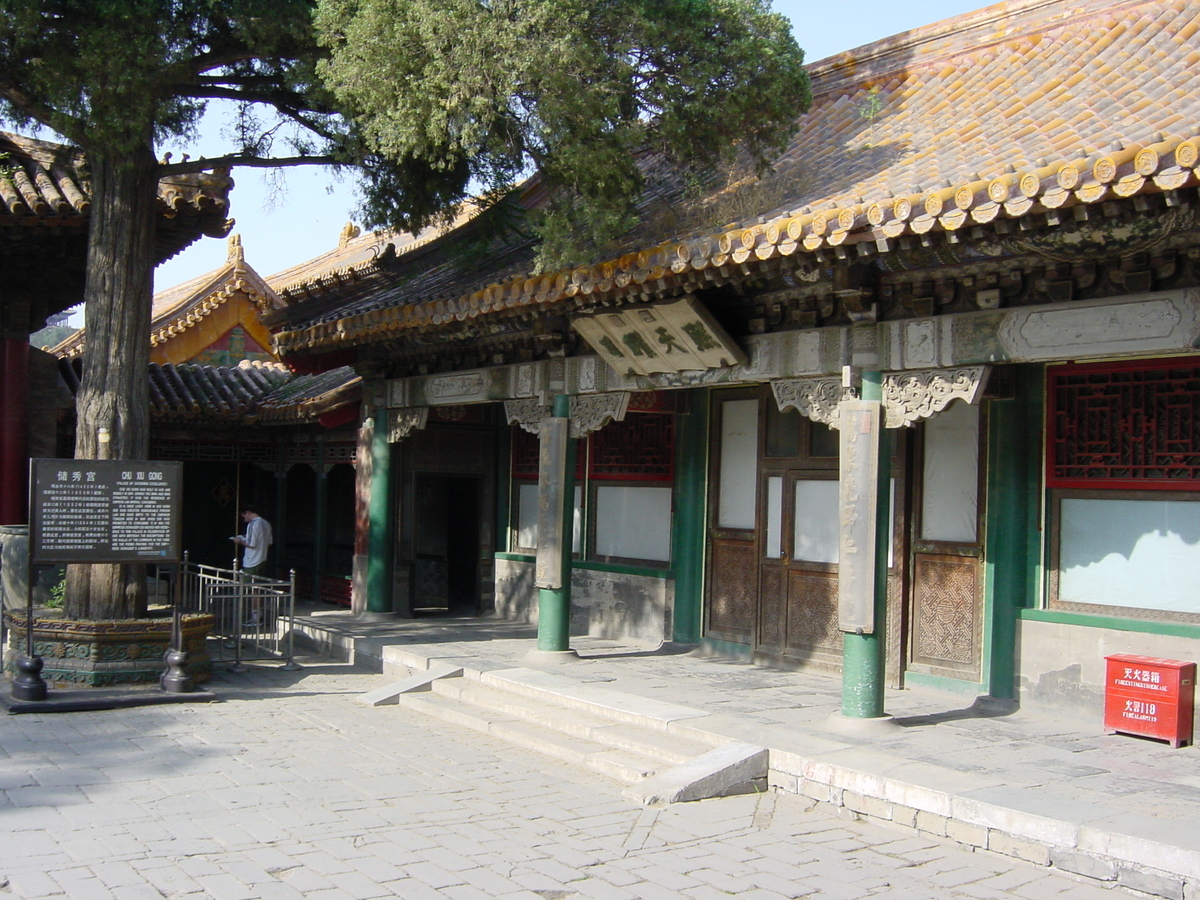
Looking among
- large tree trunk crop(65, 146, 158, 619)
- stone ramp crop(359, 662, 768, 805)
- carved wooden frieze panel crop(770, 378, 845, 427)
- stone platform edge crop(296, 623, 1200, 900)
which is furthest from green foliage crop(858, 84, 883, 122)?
large tree trunk crop(65, 146, 158, 619)

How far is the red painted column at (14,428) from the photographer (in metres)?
11.5

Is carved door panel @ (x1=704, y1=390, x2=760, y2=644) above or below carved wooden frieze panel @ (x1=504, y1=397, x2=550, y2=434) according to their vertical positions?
below

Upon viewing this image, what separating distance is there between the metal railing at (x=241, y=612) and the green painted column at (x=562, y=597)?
2155mm

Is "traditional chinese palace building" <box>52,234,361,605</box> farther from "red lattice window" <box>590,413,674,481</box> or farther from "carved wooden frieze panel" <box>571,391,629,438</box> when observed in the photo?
"carved wooden frieze panel" <box>571,391,629,438</box>

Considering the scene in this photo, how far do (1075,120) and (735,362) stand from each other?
8.54 ft

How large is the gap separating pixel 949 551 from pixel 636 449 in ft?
12.2

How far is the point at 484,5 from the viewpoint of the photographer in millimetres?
7629

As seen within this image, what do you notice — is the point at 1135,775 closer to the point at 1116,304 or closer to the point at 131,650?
the point at 1116,304

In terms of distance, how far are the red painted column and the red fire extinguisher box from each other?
10.4 metres

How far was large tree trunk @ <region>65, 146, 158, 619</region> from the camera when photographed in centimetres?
862

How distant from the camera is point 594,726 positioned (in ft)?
23.5

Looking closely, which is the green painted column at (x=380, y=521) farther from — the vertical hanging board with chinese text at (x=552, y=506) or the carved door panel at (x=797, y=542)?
the carved door panel at (x=797, y=542)

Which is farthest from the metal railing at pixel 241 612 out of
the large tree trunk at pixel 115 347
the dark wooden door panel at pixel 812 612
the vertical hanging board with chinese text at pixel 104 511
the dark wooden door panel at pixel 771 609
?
the dark wooden door panel at pixel 812 612

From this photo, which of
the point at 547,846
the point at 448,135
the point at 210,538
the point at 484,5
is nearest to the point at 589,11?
the point at 484,5
